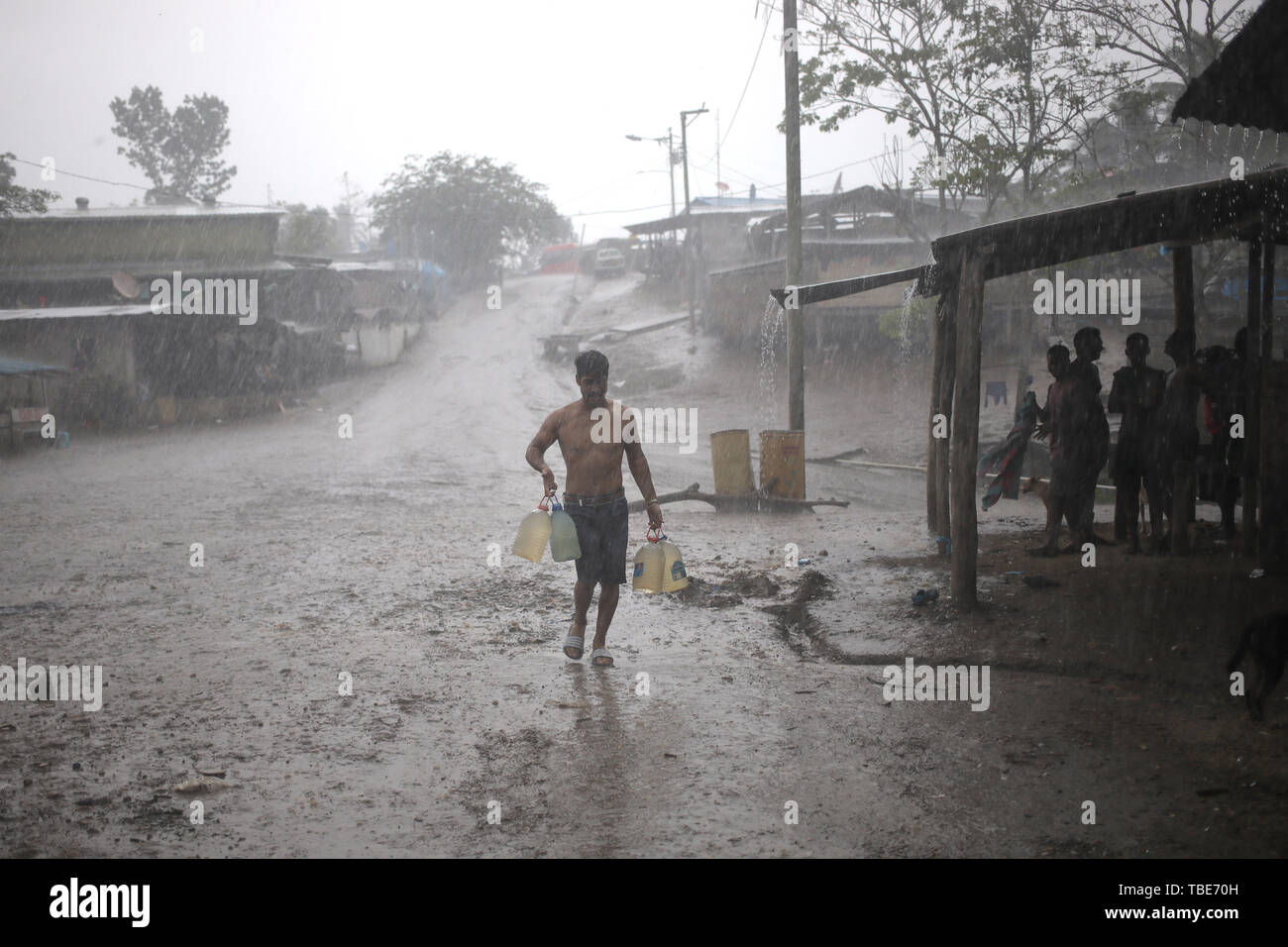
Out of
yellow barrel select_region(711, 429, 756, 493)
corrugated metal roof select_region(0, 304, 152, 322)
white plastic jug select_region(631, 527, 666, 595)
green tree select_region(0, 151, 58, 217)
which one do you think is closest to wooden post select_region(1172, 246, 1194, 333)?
yellow barrel select_region(711, 429, 756, 493)

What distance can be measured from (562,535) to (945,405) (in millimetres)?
4923

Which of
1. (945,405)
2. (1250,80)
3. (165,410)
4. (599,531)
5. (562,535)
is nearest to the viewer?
(562,535)

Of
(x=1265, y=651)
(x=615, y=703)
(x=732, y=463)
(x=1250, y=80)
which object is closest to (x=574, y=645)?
(x=615, y=703)

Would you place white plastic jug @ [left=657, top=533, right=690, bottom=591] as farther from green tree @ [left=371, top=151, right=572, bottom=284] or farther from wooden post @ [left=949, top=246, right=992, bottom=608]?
green tree @ [left=371, top=151, right=572, bottom=284]

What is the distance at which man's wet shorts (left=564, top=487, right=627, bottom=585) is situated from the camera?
5898 millimetres

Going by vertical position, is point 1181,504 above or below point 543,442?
below

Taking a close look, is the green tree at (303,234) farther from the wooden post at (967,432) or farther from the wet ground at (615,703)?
the wooden post at (967,432)

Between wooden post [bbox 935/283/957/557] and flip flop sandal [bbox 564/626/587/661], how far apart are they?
3.99 meters

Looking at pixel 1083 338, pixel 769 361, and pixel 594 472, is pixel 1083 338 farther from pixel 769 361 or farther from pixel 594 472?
pixel 769 361

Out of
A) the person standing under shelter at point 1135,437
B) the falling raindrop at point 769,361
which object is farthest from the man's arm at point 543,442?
the falling raindrop at point 769,361

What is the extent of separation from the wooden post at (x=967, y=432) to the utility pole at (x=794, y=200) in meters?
7.77

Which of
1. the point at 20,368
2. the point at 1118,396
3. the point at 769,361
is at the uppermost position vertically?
the point at 769,361

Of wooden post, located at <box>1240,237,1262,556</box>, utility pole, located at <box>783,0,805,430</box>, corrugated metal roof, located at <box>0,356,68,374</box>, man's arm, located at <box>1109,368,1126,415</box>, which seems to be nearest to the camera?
wooden post, located at <box>1240,237,1262,556</box>

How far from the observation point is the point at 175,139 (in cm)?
5153
